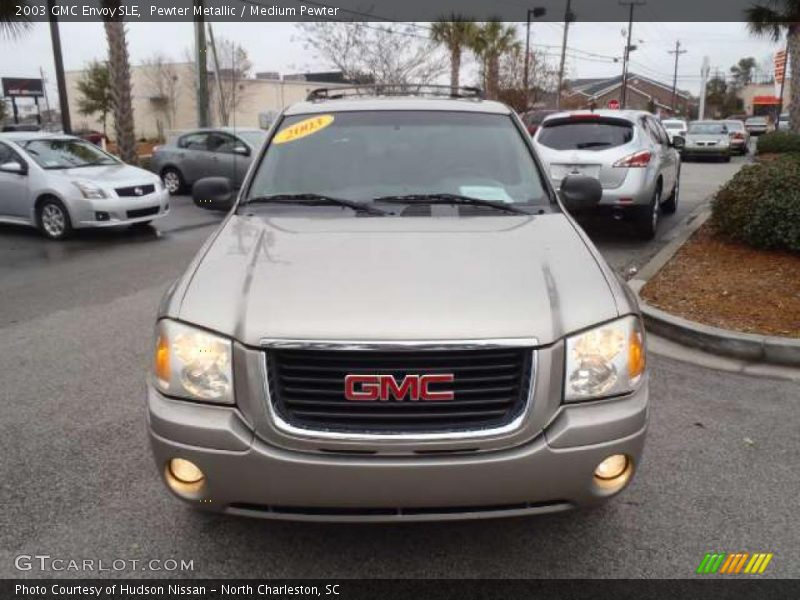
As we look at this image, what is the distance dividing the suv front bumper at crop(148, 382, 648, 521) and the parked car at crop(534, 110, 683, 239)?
6.50 meters

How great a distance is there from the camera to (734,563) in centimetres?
278

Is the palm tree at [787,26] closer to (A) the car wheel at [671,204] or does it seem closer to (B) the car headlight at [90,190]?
(A) the car wheel at [671,204]

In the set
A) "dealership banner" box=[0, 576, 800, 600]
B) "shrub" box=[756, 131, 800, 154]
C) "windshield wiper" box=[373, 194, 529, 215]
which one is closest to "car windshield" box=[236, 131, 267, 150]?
"windshield wiper" box=[373, 194, 529, 215]

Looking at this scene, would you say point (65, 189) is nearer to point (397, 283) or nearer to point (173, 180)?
point (173, 180)

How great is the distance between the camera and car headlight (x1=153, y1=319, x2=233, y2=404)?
2404 mm

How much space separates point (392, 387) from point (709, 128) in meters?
29.0

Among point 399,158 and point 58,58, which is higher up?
point 58,58

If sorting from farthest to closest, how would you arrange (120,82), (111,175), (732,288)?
Result: (120,82), (111,175), (732,288)

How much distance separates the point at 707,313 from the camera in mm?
5777

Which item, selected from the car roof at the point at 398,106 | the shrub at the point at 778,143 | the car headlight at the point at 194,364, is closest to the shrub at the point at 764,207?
the car roof at the point at 398,106

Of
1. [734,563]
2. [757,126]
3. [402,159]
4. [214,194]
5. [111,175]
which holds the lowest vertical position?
[757,126]

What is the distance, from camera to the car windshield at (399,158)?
367cm

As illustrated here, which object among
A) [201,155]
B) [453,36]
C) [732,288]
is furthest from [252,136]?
[453,36]

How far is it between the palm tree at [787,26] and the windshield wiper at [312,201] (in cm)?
1835
